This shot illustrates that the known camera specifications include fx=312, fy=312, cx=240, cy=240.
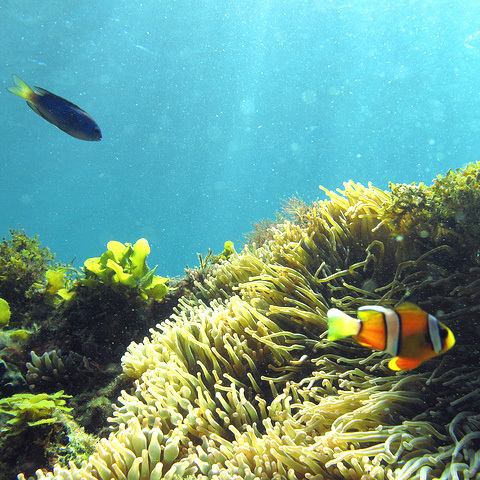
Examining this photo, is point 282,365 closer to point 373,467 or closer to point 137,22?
point 373,467

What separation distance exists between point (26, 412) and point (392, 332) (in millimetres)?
2771

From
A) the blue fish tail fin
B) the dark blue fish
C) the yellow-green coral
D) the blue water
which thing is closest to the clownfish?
the yellow-green coral

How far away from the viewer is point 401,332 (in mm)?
1225

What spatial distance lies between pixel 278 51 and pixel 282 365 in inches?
3017

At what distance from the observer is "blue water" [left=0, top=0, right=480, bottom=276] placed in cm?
4013

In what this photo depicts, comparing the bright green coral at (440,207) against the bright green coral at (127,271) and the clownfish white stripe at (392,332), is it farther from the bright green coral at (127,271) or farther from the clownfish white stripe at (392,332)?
the bright green coral at (127,271)

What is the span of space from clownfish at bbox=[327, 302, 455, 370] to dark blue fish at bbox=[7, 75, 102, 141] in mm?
3021

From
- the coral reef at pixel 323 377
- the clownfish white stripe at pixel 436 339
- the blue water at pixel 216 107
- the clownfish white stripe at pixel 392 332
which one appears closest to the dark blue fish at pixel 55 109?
the coral reef at pixel 323 377

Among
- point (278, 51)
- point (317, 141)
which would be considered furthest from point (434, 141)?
point (278, 51)

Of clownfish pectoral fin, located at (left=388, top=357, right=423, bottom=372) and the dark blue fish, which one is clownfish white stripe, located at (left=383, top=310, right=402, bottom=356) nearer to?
clownfish pectoral fin, located at (left=388, top=357, right=423, bottom=372)

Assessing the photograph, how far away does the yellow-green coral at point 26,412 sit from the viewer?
2.40 metres

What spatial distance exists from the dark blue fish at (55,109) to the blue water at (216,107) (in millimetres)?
14537

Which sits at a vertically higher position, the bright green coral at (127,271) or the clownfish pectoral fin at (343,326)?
the bright green coral at (127,271)

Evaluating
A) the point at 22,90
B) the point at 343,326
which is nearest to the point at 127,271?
the point at 22,90
